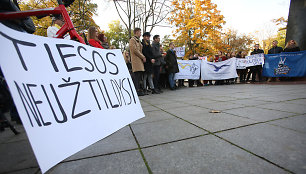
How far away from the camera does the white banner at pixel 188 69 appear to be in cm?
802

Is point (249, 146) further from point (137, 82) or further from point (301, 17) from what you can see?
point (301, 17)

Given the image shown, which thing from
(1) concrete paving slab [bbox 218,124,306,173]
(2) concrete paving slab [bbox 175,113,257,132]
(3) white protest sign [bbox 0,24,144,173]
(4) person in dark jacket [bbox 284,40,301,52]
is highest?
(4) person in dark jacket [bbox 284,40,301,52]

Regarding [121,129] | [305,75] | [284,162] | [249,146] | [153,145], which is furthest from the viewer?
[305,75]

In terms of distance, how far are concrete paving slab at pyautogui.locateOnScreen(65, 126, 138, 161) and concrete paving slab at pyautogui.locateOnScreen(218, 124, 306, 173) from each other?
847mm

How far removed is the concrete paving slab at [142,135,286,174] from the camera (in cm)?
84

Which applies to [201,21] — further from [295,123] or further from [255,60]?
[295,123]

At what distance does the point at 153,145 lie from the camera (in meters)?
1.20

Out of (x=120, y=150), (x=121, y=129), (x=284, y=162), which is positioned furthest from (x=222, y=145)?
Result: (x=121, y=129)

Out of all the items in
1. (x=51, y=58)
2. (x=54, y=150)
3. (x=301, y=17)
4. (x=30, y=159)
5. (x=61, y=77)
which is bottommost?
(x=30, y=159)

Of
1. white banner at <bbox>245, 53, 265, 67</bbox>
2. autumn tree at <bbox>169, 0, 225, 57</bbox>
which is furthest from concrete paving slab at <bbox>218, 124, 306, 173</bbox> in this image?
autumn tree at <bbox>169, 0, 225, 57</bbox>

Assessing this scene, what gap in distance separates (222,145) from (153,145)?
0.54m

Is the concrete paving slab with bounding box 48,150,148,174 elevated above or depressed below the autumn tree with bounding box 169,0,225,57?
below

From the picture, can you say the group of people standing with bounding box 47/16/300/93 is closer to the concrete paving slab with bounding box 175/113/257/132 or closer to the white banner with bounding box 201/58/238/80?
the white banner with bounding box 201/58/238/80

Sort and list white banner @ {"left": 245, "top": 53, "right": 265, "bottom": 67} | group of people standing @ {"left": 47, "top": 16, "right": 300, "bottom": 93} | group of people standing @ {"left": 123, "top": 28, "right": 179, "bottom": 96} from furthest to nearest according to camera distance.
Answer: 1. white banner @ {"left": 245, "top": 53, "right": 265, "bottom": 67}
2. group of people standing @ {"left": 123, "top": 28, "right": 179, "bottom": 96}
3. group of people standing @ {"left": 47, "top": 16, "right": 300, "bottom": 93}
